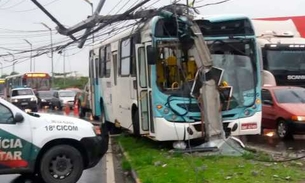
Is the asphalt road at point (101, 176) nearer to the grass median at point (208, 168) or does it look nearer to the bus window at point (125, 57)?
the grass median at point (208, 168)

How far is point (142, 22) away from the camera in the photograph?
14008mm

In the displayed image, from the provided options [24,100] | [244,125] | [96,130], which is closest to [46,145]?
[96,130]

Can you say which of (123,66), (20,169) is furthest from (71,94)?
(20,169)

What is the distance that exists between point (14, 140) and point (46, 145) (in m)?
0.59

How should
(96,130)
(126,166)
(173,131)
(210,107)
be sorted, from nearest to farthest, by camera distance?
(96,130)
(126,166)
(210,107)
(173,131)

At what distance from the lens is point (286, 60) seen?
70.8 ft

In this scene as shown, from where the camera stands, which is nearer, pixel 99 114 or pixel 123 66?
pixel 123 66

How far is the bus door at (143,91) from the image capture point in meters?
13.2

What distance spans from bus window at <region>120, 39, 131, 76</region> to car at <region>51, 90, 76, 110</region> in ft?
91.4

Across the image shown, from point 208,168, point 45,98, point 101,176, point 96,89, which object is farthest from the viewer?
point 45,98

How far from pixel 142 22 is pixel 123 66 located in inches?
78.3

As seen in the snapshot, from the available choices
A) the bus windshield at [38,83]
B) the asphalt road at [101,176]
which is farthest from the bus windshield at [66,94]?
the asphalt road at [101,176]

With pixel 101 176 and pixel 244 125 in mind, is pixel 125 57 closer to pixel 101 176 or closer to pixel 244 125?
pixel 244 125

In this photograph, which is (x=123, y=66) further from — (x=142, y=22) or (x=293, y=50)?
(x=293, y=50)
